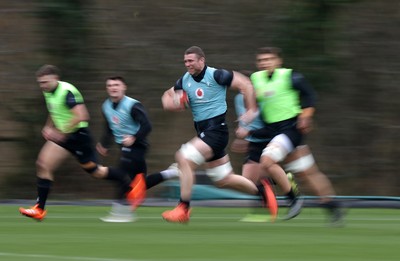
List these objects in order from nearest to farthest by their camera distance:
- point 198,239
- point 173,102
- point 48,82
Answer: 1. point 198,239
2. point 173,102
3. point 48,82

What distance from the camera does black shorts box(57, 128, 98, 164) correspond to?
11.8 m

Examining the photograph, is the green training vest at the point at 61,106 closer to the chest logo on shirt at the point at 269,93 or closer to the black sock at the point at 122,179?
the black sock at the point at 122,179

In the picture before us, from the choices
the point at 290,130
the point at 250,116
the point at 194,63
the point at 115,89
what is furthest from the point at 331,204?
the point at 115,89

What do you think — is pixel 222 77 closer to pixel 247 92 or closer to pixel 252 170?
pixel 247 92

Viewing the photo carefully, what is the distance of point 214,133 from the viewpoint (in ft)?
34.9

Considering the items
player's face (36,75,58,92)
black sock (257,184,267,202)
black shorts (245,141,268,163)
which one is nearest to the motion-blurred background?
black shorts (245,141,268,163)

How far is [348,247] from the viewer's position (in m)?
8.49

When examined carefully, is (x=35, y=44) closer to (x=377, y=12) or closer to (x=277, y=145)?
(x=377, y=12)

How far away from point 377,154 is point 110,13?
512 cm

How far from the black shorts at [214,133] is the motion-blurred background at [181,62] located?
24.0ft

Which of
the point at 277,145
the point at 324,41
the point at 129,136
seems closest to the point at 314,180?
the point at 277,145

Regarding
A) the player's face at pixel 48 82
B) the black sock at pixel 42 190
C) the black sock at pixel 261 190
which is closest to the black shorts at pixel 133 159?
the black sock at pixel 42 190

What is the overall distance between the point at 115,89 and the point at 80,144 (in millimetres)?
711

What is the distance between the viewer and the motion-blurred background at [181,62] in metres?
18.0
